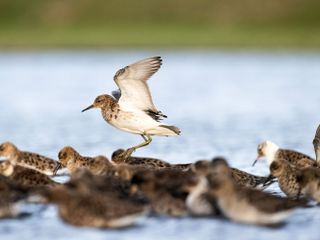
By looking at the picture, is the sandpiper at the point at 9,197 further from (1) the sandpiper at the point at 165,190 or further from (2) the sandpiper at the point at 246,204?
(2) the sandpiper at the point at 246,204

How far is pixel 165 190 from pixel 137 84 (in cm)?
320

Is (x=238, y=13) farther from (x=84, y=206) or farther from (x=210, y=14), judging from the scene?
(x=84, y=206)

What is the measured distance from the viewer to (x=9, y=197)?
9.82m

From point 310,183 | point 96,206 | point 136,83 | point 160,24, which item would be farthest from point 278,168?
point 160,24

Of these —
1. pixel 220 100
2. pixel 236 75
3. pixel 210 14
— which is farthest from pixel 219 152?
pixel 210 14

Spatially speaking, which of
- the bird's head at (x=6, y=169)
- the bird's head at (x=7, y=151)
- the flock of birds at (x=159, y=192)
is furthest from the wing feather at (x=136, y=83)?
the bird's head at (x=6, y=169)

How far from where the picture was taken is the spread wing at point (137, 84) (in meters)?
12.8

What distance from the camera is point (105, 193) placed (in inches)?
380

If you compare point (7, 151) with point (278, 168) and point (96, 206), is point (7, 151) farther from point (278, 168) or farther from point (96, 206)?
point (278, 168)

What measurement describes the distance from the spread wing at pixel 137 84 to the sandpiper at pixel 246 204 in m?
3.46

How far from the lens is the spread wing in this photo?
12828mm

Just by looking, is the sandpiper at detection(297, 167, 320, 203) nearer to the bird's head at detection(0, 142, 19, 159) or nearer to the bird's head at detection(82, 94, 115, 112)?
the bird's head at detection(0, 142, 19, 159)

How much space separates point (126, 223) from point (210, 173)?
0.95 metres

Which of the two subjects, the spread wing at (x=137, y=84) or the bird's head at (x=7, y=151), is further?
the spread wing at (x=137, y=84)
